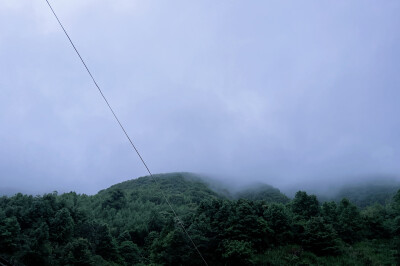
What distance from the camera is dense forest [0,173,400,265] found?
72.5 feet

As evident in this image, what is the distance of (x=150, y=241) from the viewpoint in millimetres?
33625

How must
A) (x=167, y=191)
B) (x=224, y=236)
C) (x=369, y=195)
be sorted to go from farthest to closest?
(x=167, y=191) < (x=369, y=195) < (x=224, y=236)

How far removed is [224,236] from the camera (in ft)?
77.4

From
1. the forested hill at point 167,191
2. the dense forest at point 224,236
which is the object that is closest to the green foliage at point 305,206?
the dense forest at point 224,236

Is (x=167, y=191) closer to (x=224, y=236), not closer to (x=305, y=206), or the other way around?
(x=305, y=206)

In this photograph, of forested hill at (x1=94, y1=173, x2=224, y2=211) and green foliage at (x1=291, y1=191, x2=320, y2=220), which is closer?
green foliage at (x1=291, y1=191, x2=320, y2=220)

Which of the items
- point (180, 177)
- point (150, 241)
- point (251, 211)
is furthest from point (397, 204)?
point (180, 177)

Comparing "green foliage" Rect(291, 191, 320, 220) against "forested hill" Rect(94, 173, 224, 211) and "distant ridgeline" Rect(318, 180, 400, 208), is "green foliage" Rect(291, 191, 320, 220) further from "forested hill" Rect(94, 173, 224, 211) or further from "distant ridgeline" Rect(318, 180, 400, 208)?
"distant ridgeline" Rect(318, 180, 400, 208)

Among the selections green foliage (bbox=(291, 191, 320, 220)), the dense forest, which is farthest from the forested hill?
green foliage (bbox=(291, 191, 320, 220))

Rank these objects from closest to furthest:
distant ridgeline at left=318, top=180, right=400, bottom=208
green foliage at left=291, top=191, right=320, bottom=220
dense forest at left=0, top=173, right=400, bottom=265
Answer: dense forest at left=0, top=173, right=400, bottom=265
green foliage at left=291, top=191, right=320, bottom=220
distant ridgeline at left=318, top=180, right=400, bottom=208

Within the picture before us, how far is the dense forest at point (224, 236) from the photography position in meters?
22.1

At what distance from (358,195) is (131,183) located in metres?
56.5

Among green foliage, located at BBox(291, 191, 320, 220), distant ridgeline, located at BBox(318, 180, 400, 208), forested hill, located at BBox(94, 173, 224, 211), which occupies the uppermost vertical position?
forested hill, located at BBox(94, 173, 224, 211)

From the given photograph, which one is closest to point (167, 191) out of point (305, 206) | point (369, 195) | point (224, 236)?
point (369, 195)
